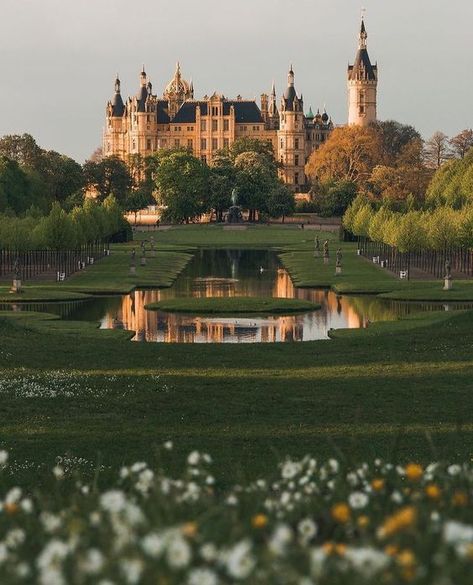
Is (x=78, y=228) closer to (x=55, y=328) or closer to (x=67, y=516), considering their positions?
(x=55, y=328)

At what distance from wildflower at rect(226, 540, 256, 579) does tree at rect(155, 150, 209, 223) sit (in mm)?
149591

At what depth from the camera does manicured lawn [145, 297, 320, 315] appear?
164 feet

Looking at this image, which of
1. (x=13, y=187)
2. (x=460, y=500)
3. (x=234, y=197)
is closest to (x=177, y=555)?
(x=460, y=500)

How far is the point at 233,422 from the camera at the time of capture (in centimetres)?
2164

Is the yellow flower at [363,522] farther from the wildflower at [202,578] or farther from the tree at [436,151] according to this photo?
the tree at [436,151]

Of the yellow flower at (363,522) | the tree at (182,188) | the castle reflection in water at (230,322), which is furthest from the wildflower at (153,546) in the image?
the tree at (182,188)

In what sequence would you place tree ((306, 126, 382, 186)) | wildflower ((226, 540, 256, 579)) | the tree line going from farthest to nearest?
tree ((306, 126, 382, 186)) → the tree line → wildflower ((226, 540, 256, 579))

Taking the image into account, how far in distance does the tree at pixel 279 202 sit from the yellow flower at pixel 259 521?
Result: 15240 cm

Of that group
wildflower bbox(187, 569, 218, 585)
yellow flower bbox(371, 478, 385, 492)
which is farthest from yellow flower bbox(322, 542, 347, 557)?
yellow flower bbox(371, 478, 385, 492)

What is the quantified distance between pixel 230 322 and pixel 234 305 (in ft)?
19.8

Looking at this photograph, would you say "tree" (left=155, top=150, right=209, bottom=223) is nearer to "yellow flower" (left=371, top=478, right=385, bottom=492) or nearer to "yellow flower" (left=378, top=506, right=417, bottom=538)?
"yellow flower" (left=371, top=478, right=385, bottom=492)

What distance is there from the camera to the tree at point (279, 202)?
527 ft

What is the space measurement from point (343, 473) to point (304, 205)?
564 ft

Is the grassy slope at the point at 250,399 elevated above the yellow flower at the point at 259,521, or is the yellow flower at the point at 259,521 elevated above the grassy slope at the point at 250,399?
the yellow flower at the point at 259,521
